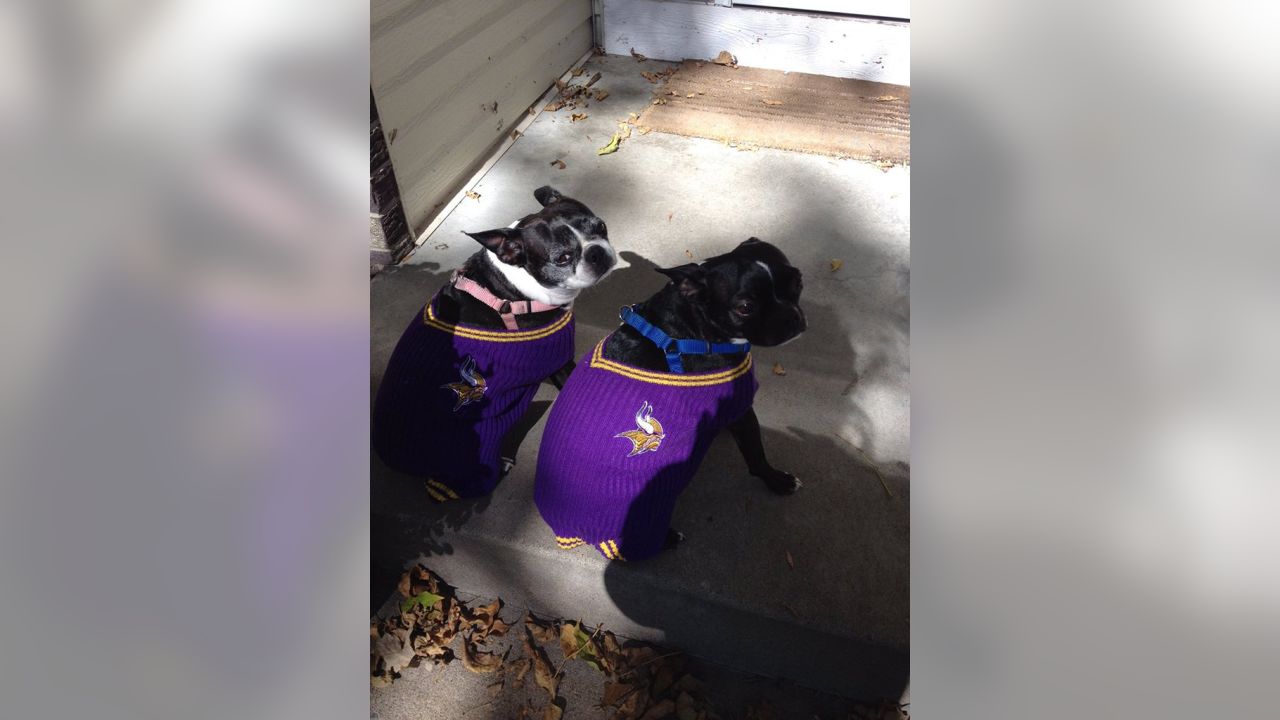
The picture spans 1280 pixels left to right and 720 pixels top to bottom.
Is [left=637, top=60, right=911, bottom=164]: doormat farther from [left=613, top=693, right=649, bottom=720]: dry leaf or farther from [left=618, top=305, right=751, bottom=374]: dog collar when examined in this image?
[left=613, top=693, right=649, bottom=720]: dry leaf

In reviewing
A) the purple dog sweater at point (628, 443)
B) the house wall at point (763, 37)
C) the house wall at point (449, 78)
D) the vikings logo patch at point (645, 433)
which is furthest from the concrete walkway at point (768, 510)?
the house wall at point (763, 37)

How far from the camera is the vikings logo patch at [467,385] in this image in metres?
2.59

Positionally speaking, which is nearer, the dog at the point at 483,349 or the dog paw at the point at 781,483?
the dog at the point at 483,349

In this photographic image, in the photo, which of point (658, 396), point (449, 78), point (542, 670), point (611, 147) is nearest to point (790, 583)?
point (658, 396)

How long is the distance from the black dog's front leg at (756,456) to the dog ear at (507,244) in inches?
36.8

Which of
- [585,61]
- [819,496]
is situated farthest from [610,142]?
[819,496]

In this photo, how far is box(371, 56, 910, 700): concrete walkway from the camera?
2588mm

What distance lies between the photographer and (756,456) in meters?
2.83

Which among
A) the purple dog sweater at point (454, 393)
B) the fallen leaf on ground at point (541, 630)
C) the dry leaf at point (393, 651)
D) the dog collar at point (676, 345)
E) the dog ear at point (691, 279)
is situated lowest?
the dry leaf at point (393, 651)

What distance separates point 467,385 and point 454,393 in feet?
0.16

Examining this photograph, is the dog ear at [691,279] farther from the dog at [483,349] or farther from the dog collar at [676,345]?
the dog at [483,349]

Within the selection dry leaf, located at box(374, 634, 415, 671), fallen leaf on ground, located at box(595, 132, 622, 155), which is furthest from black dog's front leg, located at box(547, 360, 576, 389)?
fallen leaf on ground, located at box(595, 132, 622, 155)
